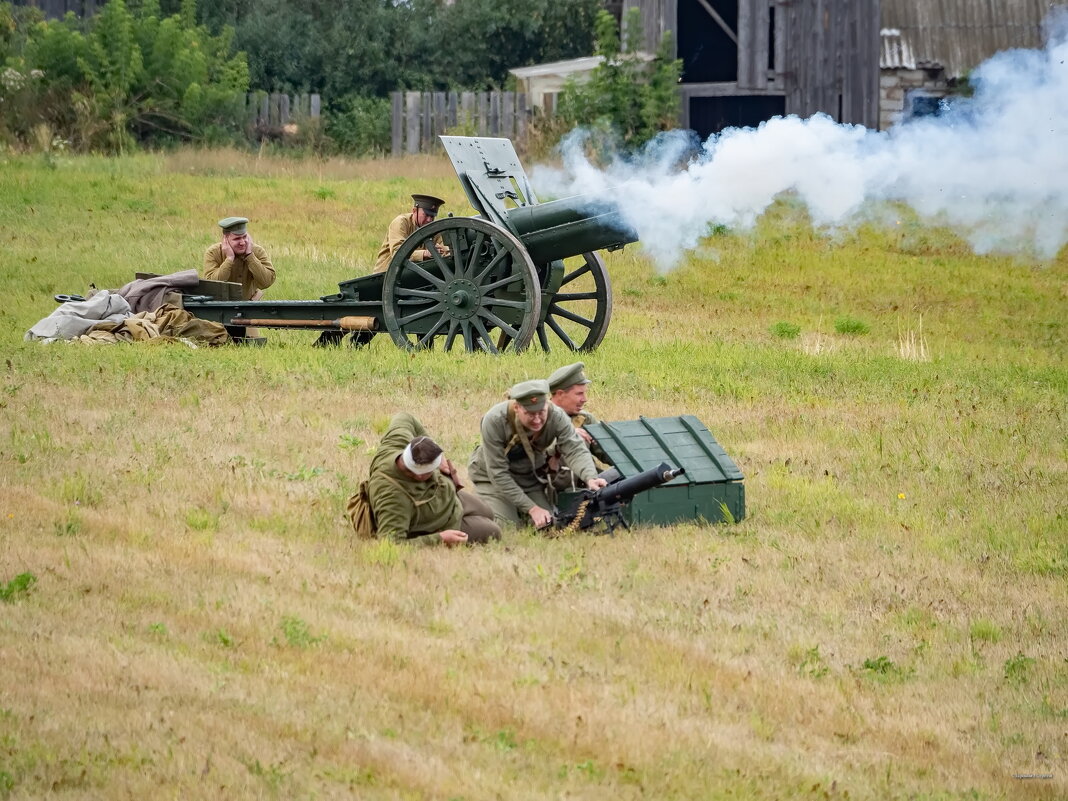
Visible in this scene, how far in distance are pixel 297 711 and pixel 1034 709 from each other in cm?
316

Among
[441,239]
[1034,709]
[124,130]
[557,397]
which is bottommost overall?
[1034,709]

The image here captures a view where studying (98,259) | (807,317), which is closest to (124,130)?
(98,259)

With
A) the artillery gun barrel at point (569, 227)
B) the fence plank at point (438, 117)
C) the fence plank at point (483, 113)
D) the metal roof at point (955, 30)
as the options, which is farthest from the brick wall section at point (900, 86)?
the artillery gun barrel at point (569, 227)

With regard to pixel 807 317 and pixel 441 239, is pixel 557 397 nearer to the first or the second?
pixel 441 239

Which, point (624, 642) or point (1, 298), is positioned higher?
point (1, 298)

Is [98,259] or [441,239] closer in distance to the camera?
[441,239]

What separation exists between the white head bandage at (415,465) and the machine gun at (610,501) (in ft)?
3.47

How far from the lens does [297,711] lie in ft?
20.2

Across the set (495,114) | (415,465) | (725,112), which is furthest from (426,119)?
(415,465)

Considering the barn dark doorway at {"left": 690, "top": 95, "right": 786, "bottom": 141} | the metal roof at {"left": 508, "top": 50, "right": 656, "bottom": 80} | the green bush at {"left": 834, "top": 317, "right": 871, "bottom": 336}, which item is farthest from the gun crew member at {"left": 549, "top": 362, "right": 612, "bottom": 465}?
the barn dark doorway at {"left": 690, "top": 95, "right": 786, "bottom": 141}

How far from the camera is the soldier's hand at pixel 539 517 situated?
895 cm

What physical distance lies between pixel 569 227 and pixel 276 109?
19.4m

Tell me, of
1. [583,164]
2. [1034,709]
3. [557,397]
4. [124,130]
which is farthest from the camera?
[124,130]

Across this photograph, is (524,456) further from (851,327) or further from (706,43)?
(706,43)
